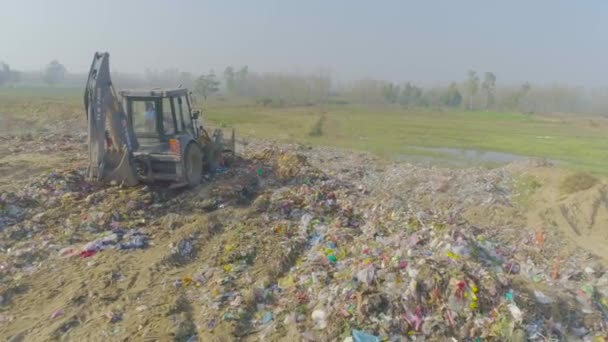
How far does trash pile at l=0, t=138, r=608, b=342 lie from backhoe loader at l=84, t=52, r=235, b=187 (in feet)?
1.51

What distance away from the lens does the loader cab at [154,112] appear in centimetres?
823

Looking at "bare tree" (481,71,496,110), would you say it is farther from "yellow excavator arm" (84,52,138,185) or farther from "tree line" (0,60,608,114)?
"yellow excavator arm" (84,52,138,185)

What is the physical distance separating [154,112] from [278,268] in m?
4.11

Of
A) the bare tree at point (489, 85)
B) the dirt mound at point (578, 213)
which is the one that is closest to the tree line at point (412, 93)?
the bare tree at point (489, 85)

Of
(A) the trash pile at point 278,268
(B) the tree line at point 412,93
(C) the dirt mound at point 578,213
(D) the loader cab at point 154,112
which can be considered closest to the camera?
(A) the trash pile at point 278,268

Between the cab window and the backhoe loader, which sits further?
the cab window

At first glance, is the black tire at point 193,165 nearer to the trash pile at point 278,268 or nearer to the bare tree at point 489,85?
the trash pile at point 278,268

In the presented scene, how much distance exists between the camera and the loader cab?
27.0ft

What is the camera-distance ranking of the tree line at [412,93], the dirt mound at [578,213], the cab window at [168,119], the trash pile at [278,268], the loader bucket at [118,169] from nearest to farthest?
the trash pile at [278,268]
the loader bucket at [118,169]
the cab window at [168,119]
the dirt mound at [578,213]
the tree line at [412,93]

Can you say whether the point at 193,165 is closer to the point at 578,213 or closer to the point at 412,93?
the point at 578,213

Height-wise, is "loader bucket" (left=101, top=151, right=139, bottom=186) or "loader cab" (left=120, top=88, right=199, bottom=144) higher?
"loader cab" (left=120, top=88, right=199, bottom=144)

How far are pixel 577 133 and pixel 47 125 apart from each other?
34925 millimetres

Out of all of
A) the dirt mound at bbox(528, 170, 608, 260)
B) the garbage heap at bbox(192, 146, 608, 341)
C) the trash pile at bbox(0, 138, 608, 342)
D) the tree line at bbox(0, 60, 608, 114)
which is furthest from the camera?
the tree line at bbox(0, 60, 608, 114)

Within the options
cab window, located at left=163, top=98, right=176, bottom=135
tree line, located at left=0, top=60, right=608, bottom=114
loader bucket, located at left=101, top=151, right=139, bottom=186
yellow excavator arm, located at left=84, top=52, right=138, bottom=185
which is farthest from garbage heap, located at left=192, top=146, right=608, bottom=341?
tree line, located at left=0, top=60, right=608, bottom=114
